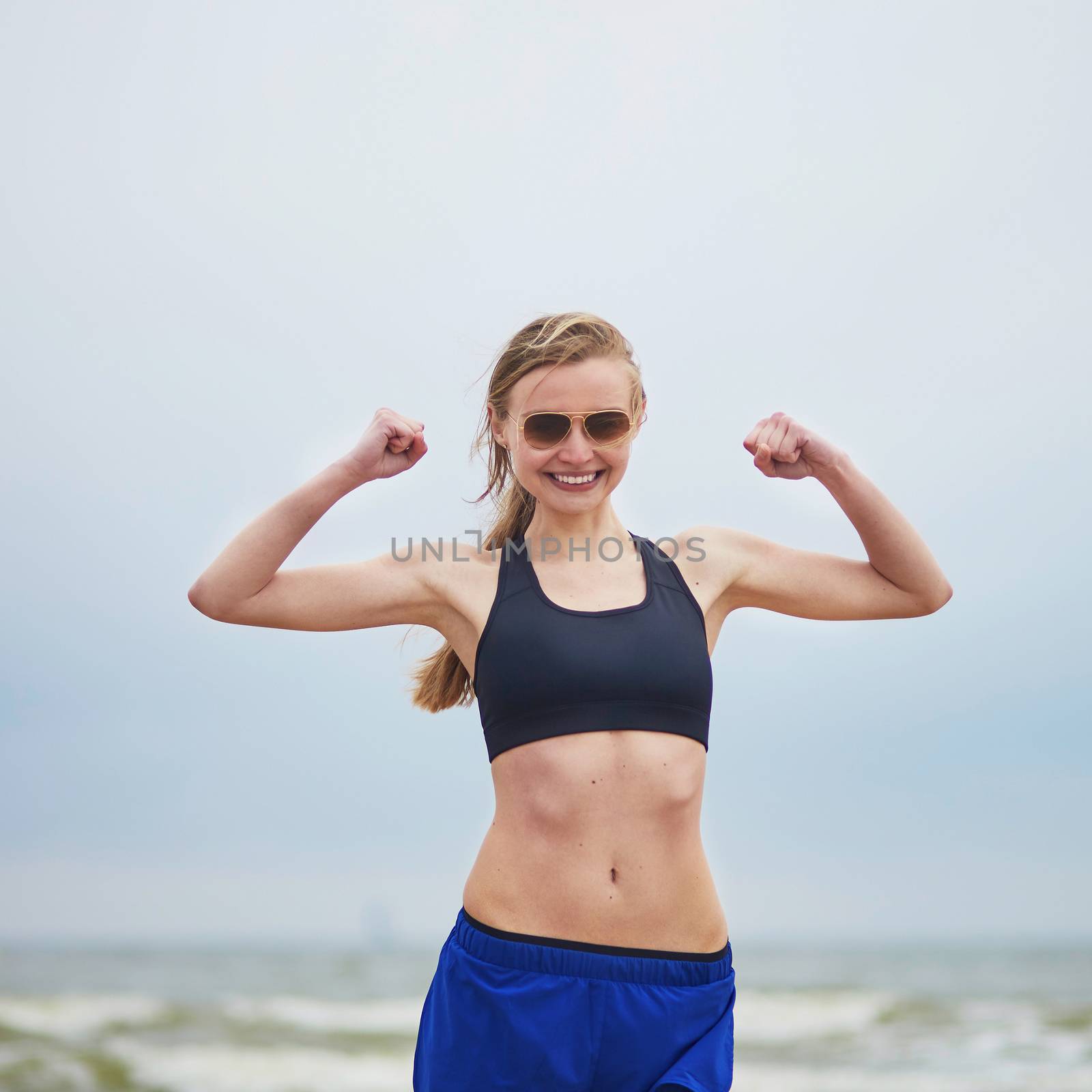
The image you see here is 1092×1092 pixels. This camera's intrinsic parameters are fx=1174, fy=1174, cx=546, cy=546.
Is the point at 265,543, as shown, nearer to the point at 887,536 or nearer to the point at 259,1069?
the point at 887,536

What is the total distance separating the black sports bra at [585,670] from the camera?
277 cm

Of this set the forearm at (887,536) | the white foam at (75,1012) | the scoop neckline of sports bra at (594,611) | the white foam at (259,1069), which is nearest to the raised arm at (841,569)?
the forearm at (887,536)

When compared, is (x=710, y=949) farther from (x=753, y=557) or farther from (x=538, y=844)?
(x=753, y=557)

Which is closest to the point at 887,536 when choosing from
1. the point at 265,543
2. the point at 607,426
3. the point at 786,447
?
the point at 786,447

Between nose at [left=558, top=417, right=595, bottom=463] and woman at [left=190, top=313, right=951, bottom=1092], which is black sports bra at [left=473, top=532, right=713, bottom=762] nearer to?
woman at [left=190, top=313, right=951, bottom=1092]

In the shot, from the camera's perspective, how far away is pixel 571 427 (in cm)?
290

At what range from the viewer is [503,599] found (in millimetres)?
→ 2920

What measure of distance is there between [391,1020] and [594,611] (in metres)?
12.2

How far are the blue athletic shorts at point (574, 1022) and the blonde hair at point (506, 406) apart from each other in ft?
2.51

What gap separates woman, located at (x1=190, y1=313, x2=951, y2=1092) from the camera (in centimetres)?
267

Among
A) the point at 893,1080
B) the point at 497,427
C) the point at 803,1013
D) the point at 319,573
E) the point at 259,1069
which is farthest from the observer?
the point at 803,1013

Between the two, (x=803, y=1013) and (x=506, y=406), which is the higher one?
(x=803, y=1013)

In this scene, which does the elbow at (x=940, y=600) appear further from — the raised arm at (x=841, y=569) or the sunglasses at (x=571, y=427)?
the sunglasses at (x=571, y=427)

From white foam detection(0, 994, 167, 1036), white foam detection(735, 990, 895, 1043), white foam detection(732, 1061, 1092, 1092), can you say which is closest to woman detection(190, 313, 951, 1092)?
white foam detection(732, 1061, 1092, 1092)
